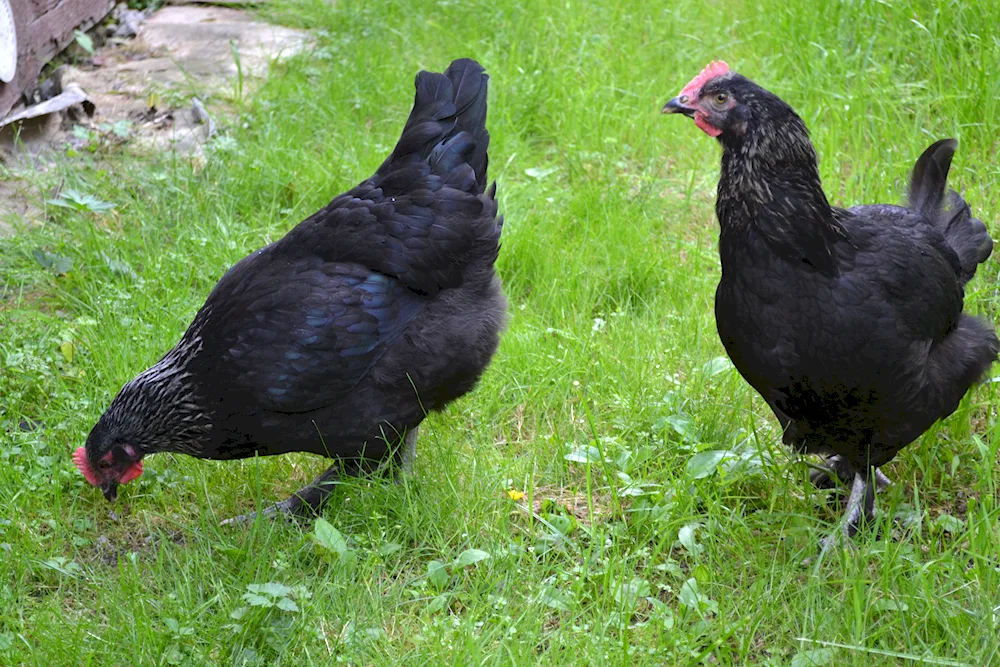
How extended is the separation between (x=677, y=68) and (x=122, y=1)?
15.1ft

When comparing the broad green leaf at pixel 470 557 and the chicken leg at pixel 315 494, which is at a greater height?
the broad green leaf at pixel 470 557

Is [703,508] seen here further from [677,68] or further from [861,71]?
[677,68]

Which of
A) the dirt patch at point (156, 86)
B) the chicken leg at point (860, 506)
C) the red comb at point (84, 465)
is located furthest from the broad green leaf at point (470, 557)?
the dirt patch at point (156, 86)

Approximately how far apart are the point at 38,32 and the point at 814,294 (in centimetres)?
557

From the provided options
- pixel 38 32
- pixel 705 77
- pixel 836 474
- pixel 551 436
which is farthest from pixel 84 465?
pixel 38 32

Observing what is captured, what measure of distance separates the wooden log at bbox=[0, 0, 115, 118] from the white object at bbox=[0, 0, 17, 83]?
7cm

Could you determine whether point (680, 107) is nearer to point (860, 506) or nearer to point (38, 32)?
point (860, 506)

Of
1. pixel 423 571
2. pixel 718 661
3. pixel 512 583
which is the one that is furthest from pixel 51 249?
pixel 718 661

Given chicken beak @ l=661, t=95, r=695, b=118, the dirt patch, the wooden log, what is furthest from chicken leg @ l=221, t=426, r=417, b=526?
the wooden log

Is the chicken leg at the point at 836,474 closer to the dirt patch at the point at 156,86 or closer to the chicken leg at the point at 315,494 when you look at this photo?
the chicken leg at the point at 315,494

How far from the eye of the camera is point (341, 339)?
3.37 meters

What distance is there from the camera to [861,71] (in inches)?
211

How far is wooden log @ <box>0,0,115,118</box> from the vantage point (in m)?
5.96

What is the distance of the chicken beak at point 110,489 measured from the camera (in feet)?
11.6
